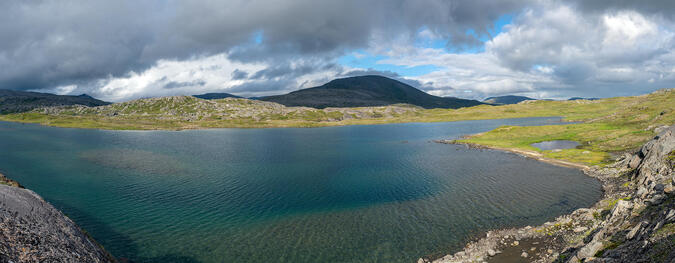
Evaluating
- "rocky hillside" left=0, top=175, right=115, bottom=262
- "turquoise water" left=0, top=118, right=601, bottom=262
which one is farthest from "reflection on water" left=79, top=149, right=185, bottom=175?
"rocky hillside" left=0, top=175, right=115, bottom=262

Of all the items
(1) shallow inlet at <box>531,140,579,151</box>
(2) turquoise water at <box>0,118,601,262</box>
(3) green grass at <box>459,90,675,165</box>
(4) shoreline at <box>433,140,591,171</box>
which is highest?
(3) green grass at <box>459,90,675,165</box>

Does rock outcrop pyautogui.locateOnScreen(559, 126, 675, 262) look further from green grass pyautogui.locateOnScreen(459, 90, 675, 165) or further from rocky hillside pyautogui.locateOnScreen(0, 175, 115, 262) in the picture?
green grass pyautogui.locateOnScreen(459, 90, 675, 165)

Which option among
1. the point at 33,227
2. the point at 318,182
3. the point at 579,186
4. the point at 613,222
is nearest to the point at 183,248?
the point at 33,227

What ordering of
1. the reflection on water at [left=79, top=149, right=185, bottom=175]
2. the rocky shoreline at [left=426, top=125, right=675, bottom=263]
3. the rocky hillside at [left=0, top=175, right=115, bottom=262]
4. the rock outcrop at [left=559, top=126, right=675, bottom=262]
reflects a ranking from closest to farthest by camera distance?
the rock outcrop at [left=559, top=126, right=675, bottom=262]
the rocky shoreline at [left=426, top=125, right=675, bottom=263]
the rocky hillside at [left=0, top=175, right=115, bottom=262]
the reflection on water at [left=79, top=149, right=185, bottom=175]

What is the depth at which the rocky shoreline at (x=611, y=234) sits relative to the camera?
65.1 feet

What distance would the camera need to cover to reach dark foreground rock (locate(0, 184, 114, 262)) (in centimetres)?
2039

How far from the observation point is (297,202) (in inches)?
2121

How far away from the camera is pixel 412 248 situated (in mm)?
36156

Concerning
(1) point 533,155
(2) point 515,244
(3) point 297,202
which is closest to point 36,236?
(3) point 297,202

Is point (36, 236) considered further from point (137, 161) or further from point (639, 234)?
point (137, 161)

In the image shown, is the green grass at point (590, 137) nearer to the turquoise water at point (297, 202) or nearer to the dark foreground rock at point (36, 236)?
the turquoise water at point (297, 202)

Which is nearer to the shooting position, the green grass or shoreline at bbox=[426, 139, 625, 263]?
shoreline at bbox=[426, 139, 625, 263]

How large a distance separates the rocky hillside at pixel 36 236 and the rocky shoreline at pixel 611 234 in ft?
106

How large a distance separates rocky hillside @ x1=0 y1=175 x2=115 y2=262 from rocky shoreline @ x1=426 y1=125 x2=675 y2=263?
106 feet
